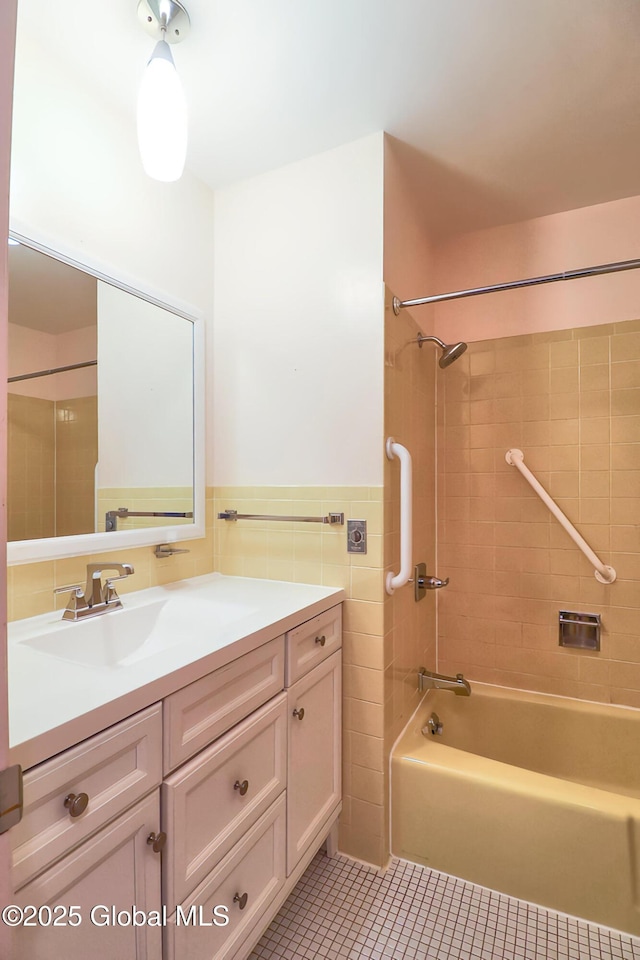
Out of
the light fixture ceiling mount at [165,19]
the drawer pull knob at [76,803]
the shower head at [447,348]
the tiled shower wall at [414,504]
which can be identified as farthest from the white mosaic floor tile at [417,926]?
the light fixture ceiling mount at [165,19]

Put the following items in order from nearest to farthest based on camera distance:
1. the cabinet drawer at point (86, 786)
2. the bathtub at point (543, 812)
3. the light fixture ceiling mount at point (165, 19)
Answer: the cabinet drawer at point (86, 786)
the light fixture ceiling mount at point (165, 19)
the bathtub at point (543, 812)

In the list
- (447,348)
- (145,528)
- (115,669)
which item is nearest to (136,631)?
(145,528)

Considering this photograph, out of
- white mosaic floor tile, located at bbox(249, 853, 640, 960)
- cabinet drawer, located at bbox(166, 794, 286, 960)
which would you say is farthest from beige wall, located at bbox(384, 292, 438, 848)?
cabinet drawer, located at bbox(166, 794, 286, 960)

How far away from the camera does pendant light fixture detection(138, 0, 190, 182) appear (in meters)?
1.11

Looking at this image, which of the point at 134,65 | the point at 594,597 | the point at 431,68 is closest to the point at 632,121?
the point at 431,68

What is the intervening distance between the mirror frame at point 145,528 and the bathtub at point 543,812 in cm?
109

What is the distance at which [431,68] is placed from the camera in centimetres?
130

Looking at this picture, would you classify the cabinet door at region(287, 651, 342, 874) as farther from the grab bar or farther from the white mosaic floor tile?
the grab bar

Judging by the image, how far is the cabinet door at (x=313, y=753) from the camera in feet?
4.15

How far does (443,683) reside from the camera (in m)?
1.89

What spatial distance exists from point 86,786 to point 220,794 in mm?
372

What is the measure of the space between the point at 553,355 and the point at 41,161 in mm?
1925

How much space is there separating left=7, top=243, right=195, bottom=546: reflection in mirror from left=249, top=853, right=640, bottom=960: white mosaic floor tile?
4.09ft

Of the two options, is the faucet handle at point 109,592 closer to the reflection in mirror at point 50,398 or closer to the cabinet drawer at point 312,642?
the reflection in mirror at point 50,398
